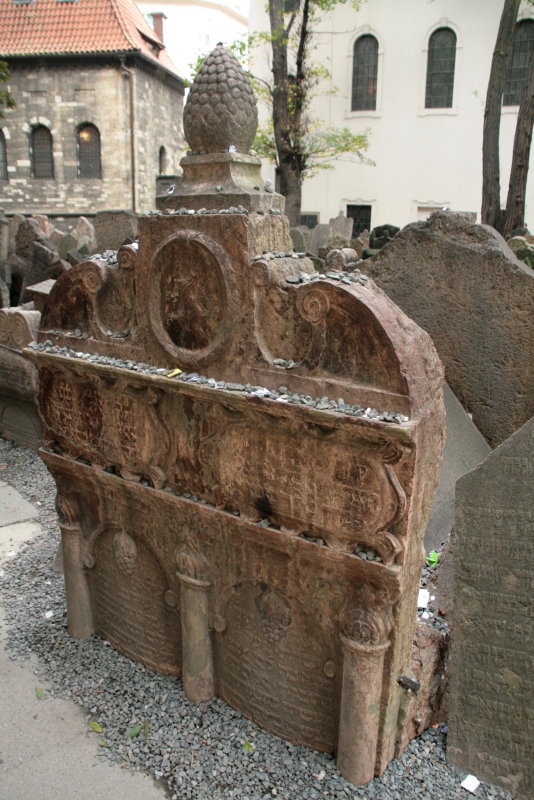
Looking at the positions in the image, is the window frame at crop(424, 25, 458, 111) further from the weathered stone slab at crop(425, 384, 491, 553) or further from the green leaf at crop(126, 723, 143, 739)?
the green leaf at crop(126, 723, 143, 739)

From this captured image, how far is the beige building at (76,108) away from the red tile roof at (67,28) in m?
0.03

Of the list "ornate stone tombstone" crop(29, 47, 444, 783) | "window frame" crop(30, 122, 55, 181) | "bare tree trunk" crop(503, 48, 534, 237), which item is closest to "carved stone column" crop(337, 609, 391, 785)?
"ornate stone tombstone" crop(29, 47, 444, 783)

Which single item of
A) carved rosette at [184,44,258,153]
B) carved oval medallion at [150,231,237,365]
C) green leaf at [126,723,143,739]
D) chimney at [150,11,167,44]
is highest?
chimney at [150,11,167,44]

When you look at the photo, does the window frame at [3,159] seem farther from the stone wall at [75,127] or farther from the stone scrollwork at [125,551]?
the stone scrollwork at [125,551]

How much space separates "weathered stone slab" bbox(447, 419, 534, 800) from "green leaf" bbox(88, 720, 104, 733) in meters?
1.80

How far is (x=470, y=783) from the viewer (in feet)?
10.2

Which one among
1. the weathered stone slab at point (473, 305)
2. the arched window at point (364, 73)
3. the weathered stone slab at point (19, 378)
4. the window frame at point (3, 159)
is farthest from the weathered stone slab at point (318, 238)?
the window frame at point (3, 159)

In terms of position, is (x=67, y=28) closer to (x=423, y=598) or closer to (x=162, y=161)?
(x=162, y=161)

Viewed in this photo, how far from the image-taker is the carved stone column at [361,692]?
9.63 ft

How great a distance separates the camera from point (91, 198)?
22641mm

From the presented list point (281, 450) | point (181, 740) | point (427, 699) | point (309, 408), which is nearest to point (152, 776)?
point (181, 740)

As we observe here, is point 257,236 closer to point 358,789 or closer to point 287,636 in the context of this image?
point 287,636

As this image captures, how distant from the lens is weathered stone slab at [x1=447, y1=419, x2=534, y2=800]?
292 cm

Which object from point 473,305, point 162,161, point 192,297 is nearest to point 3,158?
point 162,161
